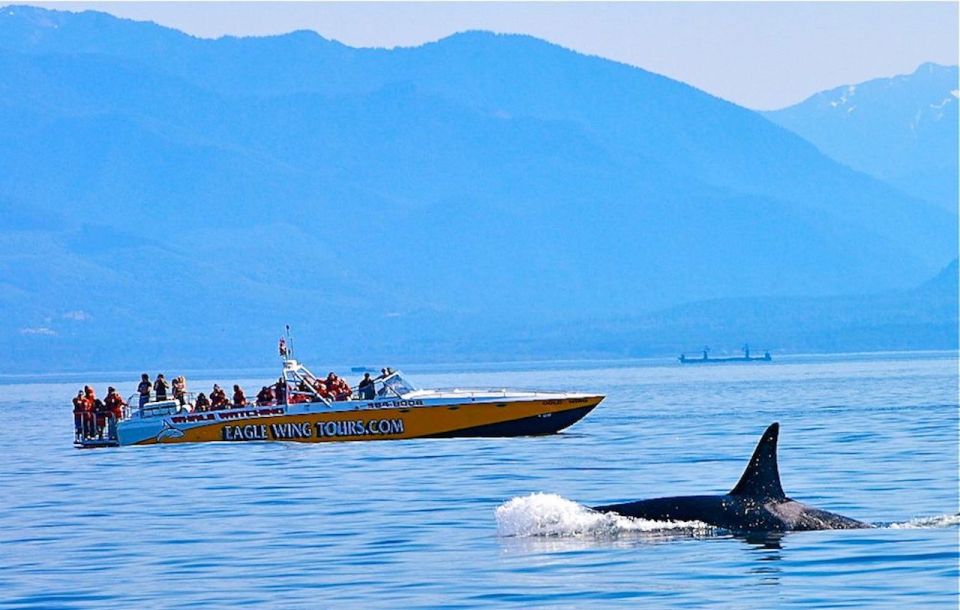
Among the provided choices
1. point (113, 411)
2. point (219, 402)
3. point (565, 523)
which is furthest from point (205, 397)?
point (565, 523)

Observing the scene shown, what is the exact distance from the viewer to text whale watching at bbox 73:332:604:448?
2229 inches

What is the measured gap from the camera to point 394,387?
187 ft

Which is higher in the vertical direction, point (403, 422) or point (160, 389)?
point (160, 389)

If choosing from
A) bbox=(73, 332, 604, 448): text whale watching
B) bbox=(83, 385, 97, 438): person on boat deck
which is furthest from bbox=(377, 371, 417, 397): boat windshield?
bbox=(83, 385, 97, 438): person on boat deck

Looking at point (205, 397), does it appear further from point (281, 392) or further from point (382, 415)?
point (382, 415)

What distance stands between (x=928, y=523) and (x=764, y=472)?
3.34m

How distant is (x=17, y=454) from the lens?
60594 millimetres

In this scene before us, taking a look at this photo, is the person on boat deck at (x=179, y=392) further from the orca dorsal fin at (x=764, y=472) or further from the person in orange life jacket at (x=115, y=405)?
the orca dorsal fin at (x=764, y=472)

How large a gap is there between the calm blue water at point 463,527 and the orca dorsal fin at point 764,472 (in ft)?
2.45

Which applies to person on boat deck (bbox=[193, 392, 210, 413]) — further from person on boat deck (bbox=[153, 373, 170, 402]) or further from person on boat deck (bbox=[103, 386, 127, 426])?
person on boat deck (bbox=[103, 386, 127, 426])

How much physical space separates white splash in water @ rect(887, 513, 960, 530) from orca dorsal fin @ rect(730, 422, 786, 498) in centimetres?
209

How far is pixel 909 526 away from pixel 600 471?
15.0 metres

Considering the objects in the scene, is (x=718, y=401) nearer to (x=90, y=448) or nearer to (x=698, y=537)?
(x=90, y=448)

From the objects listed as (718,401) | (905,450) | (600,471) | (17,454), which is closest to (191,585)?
(600,471)
